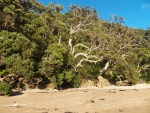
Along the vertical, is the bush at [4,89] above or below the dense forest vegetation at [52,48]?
below

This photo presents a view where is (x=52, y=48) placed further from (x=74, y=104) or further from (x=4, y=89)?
(x=74, y=104)

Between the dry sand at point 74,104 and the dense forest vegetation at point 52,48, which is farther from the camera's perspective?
the dense forest vegetation at point 52,48

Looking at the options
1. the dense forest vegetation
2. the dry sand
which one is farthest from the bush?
the dense forest vegetation

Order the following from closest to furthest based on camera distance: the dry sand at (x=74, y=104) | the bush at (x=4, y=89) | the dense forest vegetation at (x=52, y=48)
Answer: the dry sand at (x=74, y=104)
the bush at (x=4, y=89)
the dense forest vegetation at (x=52, y=48)

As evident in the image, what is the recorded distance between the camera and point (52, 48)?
88.4ft

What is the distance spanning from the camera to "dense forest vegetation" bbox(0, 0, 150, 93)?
936 inches

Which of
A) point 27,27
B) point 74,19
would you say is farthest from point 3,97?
point 74,19

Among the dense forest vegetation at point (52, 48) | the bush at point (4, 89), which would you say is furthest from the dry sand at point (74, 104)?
the dense forest vegetation at point (52, 48)

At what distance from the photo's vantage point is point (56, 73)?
26.8m

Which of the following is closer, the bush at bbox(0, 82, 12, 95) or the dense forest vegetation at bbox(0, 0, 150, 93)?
the bush at bbox(0, 82, 12, 95)

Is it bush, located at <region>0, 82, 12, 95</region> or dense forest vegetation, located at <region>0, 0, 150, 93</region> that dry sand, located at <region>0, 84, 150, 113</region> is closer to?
bush, located at <region>0, 82, 12, 95</region>

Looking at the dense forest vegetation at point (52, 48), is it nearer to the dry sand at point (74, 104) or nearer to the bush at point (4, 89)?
the bush at point (4, 89)

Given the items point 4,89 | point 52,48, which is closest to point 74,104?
point 4,89

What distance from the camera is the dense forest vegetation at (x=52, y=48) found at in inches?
936
